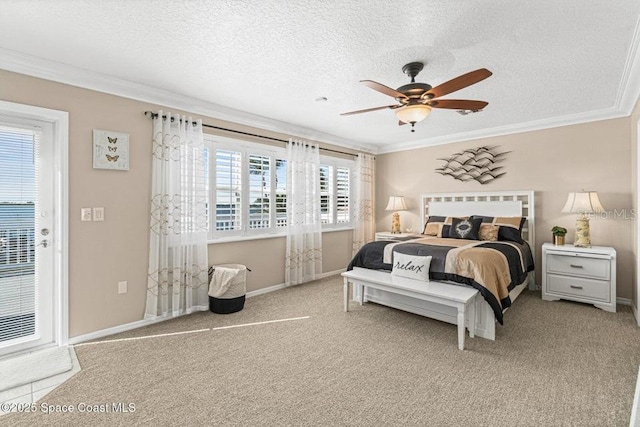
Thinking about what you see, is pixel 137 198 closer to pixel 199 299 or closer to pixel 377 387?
pixel 199 299

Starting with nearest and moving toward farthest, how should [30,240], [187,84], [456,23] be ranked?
[456,23], [30,240], [187,84]

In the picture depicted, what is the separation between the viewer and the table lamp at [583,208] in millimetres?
3857

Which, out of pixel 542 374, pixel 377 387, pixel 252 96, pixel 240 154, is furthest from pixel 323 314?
pixel 252 96

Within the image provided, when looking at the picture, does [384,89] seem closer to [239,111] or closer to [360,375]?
[360,375]

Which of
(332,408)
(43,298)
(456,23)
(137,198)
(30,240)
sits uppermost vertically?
(456,23)

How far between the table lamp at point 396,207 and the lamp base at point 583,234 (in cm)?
254

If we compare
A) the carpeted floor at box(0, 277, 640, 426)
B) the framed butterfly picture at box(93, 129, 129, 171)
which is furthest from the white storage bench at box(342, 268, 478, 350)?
the framed butterfly picture at box(93, 129, 129, 171)

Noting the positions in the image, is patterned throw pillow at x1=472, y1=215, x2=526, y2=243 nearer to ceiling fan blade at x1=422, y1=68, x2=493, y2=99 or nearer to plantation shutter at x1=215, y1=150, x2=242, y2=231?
ceiling fan blade at x1=422, y1=68, x2=493, y2=99

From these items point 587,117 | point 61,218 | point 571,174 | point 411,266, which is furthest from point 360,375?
point 587,117

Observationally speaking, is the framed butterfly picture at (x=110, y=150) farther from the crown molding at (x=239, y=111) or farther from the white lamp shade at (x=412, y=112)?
the white lamp shade at (x=412, y=112)

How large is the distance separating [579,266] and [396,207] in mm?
2734

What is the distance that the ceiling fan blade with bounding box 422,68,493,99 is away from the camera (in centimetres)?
215

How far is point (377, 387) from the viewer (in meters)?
2.19

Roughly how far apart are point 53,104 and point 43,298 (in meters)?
1.74
